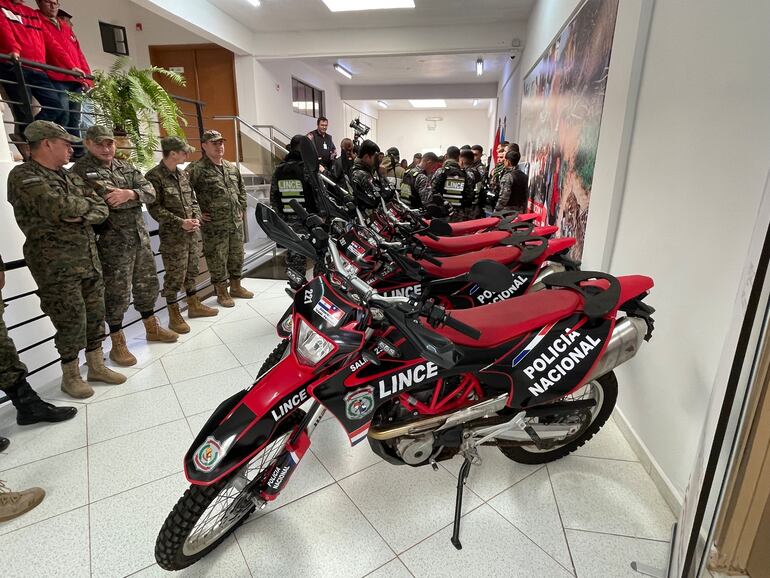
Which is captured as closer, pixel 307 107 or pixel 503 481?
pixel 503 481

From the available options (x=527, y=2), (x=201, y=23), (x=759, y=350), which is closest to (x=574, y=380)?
(x=759, y=350)

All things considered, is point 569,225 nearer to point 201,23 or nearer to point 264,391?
point 264,391

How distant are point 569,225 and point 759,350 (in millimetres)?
2293

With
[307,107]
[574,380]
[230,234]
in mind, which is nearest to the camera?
[574,380]

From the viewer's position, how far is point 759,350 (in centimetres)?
97

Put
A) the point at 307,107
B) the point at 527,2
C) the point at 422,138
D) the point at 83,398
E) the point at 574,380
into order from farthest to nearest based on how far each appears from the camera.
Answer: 1. the point at 422,138
2. the point at 307,107
3. the point at 527,2
4. the point at 83,398
5. the point at 574,380

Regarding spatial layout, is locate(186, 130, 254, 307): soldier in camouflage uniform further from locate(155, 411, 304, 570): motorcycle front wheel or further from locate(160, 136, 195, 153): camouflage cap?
locate(155, 411, 304, 570): motorcycle front wheel

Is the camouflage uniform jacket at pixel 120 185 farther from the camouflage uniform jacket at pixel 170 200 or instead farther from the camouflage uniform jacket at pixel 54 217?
the camouflage uniform jacket at pixel 170 200

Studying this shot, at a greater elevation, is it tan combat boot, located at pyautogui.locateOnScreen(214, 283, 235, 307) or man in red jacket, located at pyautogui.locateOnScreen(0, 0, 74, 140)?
man in red jacket, located at pyautogui.locateOnScreen(0, 0, 74, 140)

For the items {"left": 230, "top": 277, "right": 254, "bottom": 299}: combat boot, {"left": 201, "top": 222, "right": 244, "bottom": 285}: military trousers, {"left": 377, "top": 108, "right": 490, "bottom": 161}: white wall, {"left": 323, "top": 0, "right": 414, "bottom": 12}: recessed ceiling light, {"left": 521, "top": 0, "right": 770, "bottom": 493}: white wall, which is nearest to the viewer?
{"left": 521, "top": 0, "right": 770, "bottom": 493}: white wall

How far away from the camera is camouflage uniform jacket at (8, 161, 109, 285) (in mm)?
2129

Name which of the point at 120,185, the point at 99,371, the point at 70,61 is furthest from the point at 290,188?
the point at 70,61

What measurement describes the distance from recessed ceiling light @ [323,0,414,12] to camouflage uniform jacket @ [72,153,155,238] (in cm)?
478

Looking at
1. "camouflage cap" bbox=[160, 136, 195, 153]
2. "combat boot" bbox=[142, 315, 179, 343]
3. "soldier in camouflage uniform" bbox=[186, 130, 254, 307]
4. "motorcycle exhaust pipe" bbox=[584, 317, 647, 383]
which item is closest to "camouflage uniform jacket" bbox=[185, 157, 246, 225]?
"soldier in camouflage uniform" bbox=[186, 130, 254, 307]
